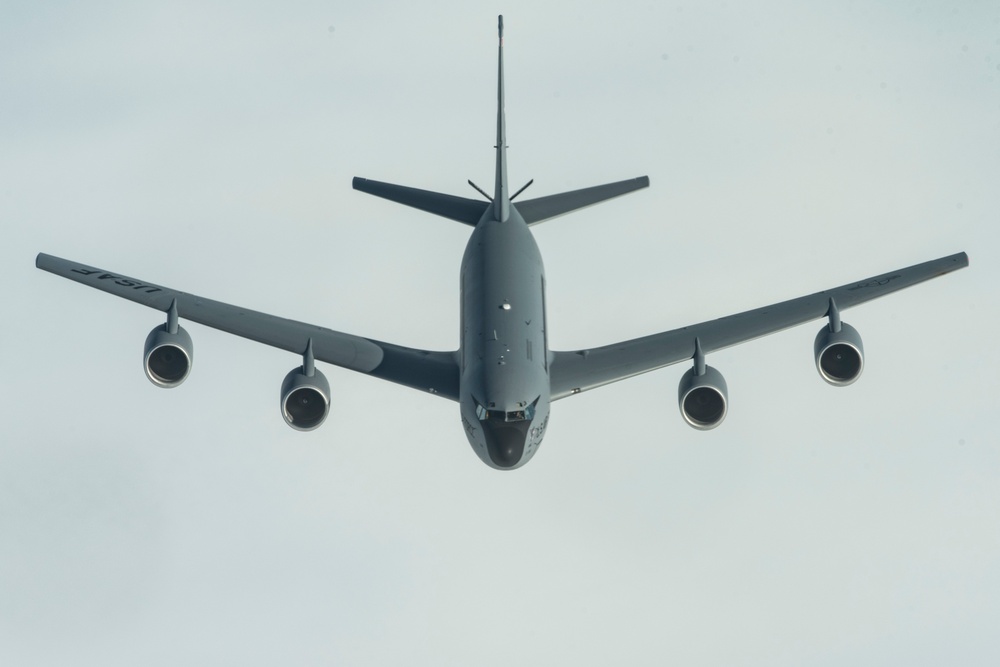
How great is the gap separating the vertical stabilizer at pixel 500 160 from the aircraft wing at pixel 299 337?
21.9ft

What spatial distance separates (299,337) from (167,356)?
537 cm

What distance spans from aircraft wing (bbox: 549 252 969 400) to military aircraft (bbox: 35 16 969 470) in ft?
0.14

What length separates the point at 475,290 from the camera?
78625 mm

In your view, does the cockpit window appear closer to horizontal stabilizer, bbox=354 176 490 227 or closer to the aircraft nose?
the aircraft nose

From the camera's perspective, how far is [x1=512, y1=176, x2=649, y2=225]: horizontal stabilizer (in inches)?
3263

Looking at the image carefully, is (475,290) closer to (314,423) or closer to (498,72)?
(314,423)

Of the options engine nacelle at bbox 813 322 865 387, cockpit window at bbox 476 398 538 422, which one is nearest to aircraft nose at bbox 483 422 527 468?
cockpit window at bbox 476 398 538 422

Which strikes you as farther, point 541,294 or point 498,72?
point 498,72

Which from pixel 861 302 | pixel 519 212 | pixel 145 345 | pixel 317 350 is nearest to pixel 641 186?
pixel 519 212

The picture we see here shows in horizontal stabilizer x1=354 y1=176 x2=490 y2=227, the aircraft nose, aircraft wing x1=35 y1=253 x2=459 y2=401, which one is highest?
horizontal stabilizer x1=354 y1=176 x2=490 y2=227

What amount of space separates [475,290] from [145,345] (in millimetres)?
13502

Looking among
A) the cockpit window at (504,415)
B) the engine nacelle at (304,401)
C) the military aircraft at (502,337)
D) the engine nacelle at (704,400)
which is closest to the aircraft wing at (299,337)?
the military aircraft at (502,337)

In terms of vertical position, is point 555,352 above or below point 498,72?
below

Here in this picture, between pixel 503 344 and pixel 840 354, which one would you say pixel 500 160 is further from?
pixel 840 354
